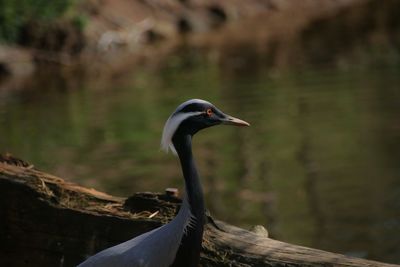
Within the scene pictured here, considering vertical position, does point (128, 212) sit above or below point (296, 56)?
below

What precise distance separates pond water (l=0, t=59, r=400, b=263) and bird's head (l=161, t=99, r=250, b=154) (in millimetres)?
4180

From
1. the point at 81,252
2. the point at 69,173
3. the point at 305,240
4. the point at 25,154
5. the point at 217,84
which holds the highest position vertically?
the point at 217,84

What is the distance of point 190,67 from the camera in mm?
21656

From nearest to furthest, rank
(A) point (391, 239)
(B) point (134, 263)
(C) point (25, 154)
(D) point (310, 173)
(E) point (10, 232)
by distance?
(B) point (134, 263)
(E) point (10, 232)
(A) point (391, 239)
(D) point (310, 173)
(C) point (25, 154)

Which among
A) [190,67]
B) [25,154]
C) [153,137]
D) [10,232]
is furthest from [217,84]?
[10,232]

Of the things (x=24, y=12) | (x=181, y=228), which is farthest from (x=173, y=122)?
(x=24, y=12)

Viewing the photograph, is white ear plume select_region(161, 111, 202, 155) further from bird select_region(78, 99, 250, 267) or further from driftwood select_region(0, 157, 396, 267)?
driftwood select_region(0, 157, 396, 267)

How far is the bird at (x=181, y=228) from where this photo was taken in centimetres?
470

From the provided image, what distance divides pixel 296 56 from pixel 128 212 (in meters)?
16.2

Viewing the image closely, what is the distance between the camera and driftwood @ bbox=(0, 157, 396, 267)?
5.13 metres

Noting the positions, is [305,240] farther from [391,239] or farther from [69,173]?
[69,173]

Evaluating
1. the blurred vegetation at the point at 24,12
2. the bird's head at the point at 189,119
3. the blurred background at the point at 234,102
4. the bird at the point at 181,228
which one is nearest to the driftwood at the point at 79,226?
the bird at the point at 181,228

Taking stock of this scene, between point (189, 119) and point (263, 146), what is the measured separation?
8.14 m

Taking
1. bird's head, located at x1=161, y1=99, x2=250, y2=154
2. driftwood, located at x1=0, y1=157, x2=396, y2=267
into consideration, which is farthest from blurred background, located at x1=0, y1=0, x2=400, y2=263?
bird's head, located at x1=161, y1=99, x2=250, y2=154
